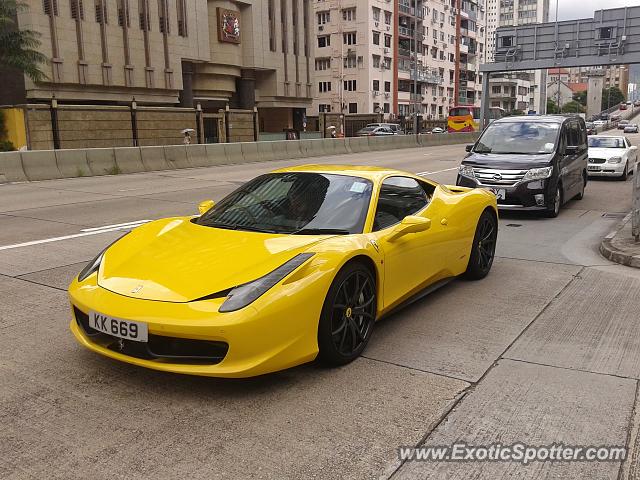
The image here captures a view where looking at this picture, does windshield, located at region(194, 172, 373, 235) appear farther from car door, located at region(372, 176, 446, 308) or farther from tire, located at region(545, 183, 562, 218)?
tire, located at region(545, 183, 562, 218)

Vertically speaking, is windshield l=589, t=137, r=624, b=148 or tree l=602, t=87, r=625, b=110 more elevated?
tree l=602, t=87, r=625, b=110

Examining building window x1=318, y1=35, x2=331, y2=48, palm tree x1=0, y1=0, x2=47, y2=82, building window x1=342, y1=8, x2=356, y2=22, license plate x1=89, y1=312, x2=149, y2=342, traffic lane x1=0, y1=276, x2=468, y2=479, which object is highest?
building window x1=342, y1=8, x2=356, y2=22

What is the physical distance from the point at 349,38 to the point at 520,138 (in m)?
66.9

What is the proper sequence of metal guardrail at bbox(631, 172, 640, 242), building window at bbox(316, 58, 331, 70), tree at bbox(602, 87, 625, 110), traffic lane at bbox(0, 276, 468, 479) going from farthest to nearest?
tree at bbox(602, 87, 625, 110)
building window at bbox(316, 58, 331, 70)
metal guardrail at bbox(631, 172, 640, 242)
traffic lane at bbox(0, 276, 468, 479)

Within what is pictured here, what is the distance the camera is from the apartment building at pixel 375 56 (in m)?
73.4

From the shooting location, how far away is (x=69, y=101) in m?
39.1

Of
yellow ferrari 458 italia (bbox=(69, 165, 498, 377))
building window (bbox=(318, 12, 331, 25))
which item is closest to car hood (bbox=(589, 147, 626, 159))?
yellow ferrari 458 italia (bbox=(69, 165, 498, 377))

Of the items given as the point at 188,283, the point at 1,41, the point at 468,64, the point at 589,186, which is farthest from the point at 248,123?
the point at 468,64

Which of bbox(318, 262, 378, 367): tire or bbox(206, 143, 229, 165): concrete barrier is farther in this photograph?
bbox(206, 143, 229, 165): concrete barrier

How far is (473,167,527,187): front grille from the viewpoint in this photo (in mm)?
10375

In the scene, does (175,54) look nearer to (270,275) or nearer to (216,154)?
(216,154)

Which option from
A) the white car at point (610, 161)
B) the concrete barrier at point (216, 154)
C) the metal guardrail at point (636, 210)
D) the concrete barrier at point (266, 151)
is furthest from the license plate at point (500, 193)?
the concrete barrier at point (266, 151)

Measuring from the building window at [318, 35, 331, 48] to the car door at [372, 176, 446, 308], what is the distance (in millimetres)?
74039

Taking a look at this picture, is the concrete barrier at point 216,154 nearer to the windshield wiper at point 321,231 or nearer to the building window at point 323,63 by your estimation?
the windshield wiper at point 321,231
